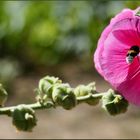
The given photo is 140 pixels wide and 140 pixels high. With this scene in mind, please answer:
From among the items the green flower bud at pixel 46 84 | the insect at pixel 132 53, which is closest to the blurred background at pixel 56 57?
the green flower bud at pixel 46 84

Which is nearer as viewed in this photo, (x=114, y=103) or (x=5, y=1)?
(x=114, y=103)

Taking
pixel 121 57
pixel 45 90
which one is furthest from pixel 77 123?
pixel 121 57

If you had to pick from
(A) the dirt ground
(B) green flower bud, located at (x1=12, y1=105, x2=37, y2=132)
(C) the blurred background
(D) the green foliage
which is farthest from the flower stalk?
(A) the dirt ground

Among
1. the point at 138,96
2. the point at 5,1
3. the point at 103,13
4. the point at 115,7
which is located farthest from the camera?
the point at 5,1

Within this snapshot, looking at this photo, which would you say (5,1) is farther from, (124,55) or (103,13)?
(124,55)

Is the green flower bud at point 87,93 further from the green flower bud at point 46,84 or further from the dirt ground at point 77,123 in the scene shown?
the dirt ground at point 77,123

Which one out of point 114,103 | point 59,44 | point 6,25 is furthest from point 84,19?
point 114,103
